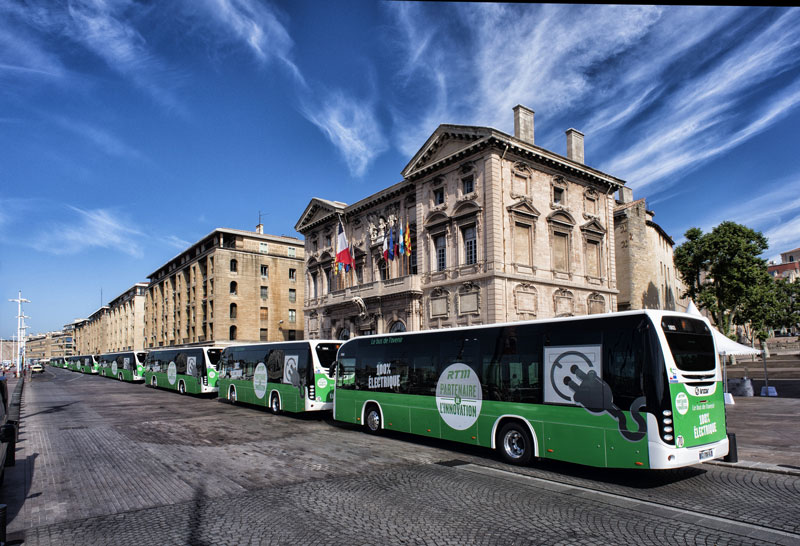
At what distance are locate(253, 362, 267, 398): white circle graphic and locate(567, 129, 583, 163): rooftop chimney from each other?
23163 millimetres

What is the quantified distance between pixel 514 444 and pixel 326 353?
9.80 m

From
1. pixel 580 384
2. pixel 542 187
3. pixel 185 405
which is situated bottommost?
pixel 185 405

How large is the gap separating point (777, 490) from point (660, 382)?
101 inches

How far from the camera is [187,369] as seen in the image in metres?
32.4

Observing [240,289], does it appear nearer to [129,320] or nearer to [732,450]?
[129,320]

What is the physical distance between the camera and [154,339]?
288ft

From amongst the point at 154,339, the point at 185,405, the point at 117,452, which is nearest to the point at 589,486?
the point at 117,452

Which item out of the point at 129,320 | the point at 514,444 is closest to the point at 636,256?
the point at 514,444

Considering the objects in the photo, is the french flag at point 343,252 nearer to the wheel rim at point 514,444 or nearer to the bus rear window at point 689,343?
the wheel rim at point 514,444

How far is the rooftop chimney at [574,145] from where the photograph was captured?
111 ft

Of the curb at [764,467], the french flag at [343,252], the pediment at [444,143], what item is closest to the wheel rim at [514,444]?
the curb at [764,467]

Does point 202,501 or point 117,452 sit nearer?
point 202,501

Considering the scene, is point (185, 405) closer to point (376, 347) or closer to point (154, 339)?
point (376, 347)

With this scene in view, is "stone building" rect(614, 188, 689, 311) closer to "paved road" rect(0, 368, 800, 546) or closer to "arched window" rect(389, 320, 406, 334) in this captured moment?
"arched window" rect(389, 320, 406, 334)
